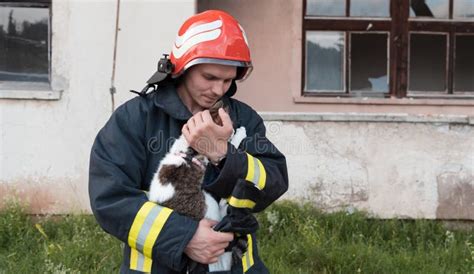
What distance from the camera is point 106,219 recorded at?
1854 millimetres

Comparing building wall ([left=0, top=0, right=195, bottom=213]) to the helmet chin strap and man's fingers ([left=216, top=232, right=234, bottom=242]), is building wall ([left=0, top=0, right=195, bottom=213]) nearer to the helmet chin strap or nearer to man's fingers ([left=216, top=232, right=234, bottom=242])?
the helmet chin strap

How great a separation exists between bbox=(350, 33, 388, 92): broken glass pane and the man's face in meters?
4.70

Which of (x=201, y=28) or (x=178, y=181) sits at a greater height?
(x=201, y=28)

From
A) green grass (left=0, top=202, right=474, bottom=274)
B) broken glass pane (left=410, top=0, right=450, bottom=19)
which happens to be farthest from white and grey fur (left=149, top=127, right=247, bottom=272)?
broken glass pane (left=410, top=0, right=450, bottom=19)

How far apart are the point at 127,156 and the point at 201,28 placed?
1.62 ft

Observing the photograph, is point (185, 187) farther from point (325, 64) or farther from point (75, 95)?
point (325, 64)

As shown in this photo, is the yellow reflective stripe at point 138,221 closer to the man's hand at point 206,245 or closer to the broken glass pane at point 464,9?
the man's hand at point 206,245

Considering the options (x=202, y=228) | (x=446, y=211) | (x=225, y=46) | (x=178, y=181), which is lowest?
(x=446, y=211)

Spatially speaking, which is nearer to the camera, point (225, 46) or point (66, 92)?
point (225, 46)

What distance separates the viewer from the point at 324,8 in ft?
21.0

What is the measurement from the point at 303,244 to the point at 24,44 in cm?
329

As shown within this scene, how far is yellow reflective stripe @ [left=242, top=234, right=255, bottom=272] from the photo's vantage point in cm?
206

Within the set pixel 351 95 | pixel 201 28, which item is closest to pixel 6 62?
pixel 351 95

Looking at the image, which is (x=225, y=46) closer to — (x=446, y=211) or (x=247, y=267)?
(x=247, y=267)
